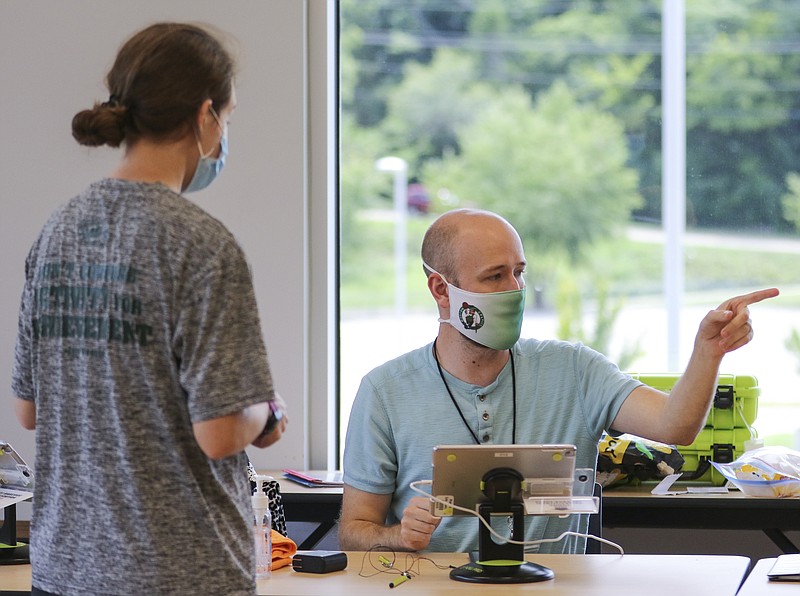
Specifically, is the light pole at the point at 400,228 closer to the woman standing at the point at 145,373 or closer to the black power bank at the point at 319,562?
the black power bank at the point at 319,562

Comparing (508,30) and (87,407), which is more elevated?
(508,30)

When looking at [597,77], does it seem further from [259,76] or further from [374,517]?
[374,517]

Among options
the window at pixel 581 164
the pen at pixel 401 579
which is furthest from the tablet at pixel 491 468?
the window at pixel 581 164

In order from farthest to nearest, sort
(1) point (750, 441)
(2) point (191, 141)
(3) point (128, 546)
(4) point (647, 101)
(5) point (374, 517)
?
(4) point (647, 101)
(1) point (750, 441)
(5) point (374, 517)
(2) point (191, 141)
(3) point (128, 546)

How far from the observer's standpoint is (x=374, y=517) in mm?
2400

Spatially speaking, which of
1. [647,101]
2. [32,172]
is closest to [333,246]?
[32,172]

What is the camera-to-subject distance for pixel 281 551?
2.24 m

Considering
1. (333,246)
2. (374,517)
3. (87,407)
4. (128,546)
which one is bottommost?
(374,517)

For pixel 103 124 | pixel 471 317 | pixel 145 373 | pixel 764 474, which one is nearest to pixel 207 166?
pixel 103 124

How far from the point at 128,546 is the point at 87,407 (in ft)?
0.64

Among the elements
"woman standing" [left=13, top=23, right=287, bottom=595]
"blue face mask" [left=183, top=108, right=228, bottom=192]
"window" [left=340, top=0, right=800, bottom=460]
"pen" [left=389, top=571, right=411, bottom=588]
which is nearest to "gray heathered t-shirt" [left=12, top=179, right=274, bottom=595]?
"woman standing" [left=13, top=23, right=287, bottom=595]

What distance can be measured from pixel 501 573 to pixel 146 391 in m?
0.94

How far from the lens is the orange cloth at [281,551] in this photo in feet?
7.25

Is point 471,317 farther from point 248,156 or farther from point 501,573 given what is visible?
point 248,156
